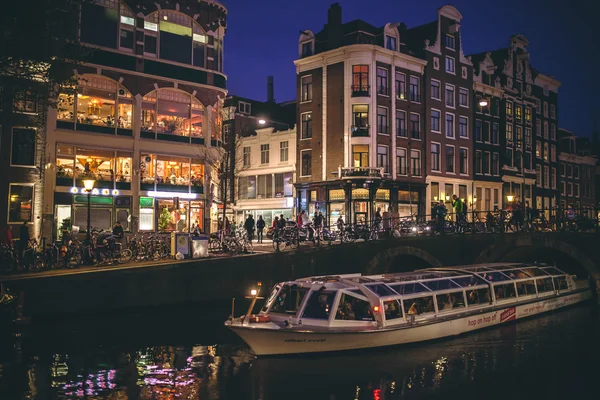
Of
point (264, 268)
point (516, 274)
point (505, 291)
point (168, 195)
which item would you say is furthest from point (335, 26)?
point (505, 291)

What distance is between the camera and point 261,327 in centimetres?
1605

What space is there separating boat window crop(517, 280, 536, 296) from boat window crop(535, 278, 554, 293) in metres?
0.42

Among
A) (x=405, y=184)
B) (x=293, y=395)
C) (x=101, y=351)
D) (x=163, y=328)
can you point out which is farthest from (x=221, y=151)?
(x=293, y=395)

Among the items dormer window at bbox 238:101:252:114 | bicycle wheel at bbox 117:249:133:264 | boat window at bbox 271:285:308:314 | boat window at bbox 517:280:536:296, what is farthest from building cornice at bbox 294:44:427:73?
boat window at bbox 271:285:308:314

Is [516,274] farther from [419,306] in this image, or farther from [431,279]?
[419,306]

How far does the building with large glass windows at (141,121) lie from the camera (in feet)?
106

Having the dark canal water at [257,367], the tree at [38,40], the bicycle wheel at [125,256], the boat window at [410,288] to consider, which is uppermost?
the tree at [38,40]

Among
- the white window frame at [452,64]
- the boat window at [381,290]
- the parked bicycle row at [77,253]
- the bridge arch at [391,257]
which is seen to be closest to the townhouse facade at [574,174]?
the white window frame at [452,64]

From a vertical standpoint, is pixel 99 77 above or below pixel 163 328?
above

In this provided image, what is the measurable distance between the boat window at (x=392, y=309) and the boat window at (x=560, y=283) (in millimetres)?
11862

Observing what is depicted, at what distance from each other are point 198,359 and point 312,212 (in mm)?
30485

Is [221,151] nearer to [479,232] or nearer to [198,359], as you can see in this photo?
[479,232]

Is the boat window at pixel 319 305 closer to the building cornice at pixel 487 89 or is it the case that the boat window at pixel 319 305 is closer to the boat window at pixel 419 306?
the boat window at pixel 419 306

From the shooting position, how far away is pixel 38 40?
18938 millimetres
